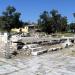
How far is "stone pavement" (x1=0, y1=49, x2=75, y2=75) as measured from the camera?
14.3 m

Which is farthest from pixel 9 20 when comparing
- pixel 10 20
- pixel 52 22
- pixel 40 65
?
pixel 40 65

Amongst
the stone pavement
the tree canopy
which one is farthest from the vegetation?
the stone pavement

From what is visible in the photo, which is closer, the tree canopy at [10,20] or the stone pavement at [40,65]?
the stone pavement at [40,65]

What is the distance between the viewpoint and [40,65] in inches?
641

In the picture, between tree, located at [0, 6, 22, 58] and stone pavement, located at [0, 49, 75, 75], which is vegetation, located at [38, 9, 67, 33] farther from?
stone pavement, located at [0, 49, 75, 75]

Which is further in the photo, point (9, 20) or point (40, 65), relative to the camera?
point (9, 20)

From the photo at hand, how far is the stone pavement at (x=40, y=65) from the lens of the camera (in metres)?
14.3

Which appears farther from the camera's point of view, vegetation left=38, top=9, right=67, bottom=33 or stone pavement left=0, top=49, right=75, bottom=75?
vegetation left=38, top=9, right=67, bottom=33

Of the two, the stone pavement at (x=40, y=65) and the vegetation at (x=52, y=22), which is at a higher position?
the vegetation at (x=52, y=22)

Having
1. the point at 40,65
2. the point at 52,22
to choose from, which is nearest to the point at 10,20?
the point at 52,22

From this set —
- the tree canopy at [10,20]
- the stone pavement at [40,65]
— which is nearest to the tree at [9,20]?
the tree canopy at [10,20]

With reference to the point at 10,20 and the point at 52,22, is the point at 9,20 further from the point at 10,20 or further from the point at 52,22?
the point at 52,22

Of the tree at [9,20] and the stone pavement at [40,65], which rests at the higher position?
the tree at [9,20]

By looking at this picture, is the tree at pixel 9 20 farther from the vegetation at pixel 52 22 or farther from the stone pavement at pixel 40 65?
the stone pavement at pixel 40 65
